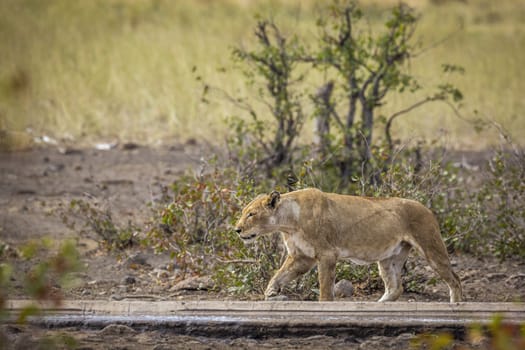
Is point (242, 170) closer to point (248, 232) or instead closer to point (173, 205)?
point (173, 205)

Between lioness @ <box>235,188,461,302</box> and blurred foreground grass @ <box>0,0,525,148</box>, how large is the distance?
186 inches

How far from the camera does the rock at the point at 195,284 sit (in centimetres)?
829

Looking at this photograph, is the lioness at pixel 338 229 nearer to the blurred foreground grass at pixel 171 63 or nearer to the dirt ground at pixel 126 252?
the dirt ground at pixel 126 252

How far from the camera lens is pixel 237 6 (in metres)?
29.3

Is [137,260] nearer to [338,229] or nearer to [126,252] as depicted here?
[126,252]

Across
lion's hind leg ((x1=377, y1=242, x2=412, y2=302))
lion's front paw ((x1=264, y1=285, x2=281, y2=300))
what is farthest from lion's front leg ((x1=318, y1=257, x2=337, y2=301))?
lion's hind leg ((x1=377, y1=242, x2=412, y2=302))

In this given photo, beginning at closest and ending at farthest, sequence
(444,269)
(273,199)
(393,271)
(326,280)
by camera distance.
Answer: (326,280)
(273,199)
(444,269)
(393,271)

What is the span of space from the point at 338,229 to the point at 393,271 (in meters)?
0.62

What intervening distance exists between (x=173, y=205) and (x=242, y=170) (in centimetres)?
97

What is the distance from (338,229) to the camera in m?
7.13

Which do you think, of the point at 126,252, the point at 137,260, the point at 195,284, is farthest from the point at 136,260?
the point at 195,284

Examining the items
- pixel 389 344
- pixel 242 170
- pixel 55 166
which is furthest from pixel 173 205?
pixel 55 166

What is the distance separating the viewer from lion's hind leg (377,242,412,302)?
24.3 feet

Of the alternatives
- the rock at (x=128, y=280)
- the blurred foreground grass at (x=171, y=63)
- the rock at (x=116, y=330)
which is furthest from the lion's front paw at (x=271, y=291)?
the blurred foreground grass at (x=171, y=63)
